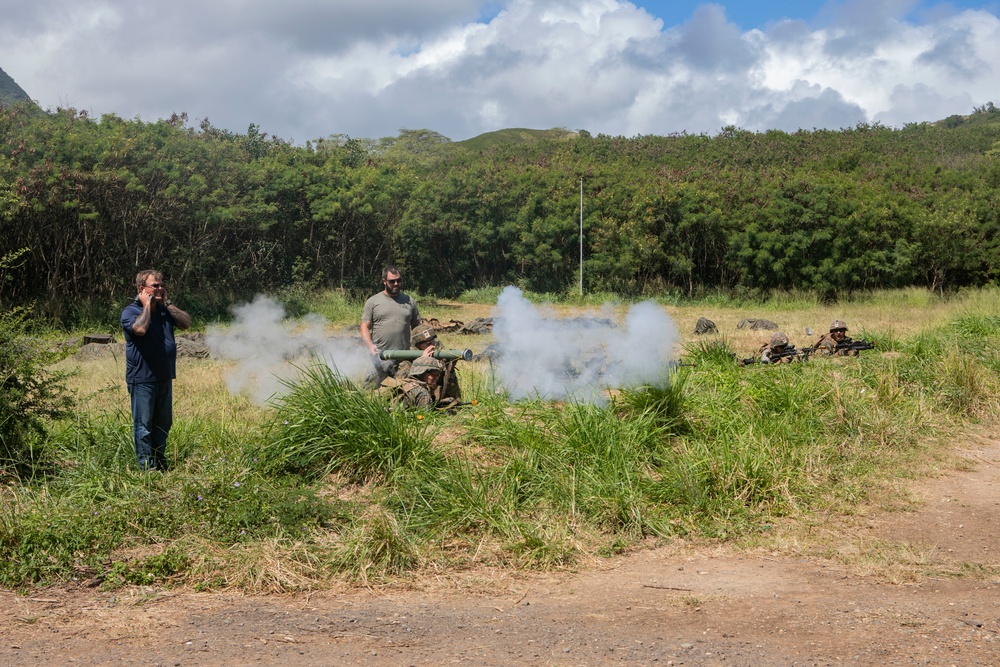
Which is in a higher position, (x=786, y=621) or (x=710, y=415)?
(x=710, y=415)

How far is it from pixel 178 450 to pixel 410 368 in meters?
2.13

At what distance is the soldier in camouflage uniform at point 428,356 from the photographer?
8.14 meters

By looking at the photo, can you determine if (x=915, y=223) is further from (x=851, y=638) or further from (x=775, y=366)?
Answer: (x=851, y=638)

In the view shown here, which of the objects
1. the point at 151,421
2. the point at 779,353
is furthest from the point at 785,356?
the point at 151,421

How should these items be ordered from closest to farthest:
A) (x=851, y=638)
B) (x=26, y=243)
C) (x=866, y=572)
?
1. (x=851, y=638)
2. (x=866, y=572)
3. (x=26, y=243)

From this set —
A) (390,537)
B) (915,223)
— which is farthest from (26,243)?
(915,223)

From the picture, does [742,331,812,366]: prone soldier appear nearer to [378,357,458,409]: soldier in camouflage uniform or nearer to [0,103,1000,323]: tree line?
[378,357,458,409]: soldier in camouflage uniform

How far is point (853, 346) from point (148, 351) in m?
8.81

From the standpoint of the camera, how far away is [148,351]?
6.51 m

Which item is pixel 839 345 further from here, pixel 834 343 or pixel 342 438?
pixel 342 438

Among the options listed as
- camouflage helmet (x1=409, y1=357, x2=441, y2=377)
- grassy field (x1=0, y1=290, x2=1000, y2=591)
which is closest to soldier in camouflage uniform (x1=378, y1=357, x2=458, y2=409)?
camouflage helmet (x1=409, y1=357, x2=441, y2=377)

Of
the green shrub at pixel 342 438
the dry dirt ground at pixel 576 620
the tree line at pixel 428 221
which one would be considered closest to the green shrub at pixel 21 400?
the green shrub at pixel 342 438

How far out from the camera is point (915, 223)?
24.7 metres

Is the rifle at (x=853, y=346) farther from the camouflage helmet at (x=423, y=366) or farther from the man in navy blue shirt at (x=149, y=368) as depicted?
the man in navy blue shirt at (x=149, y=368)
